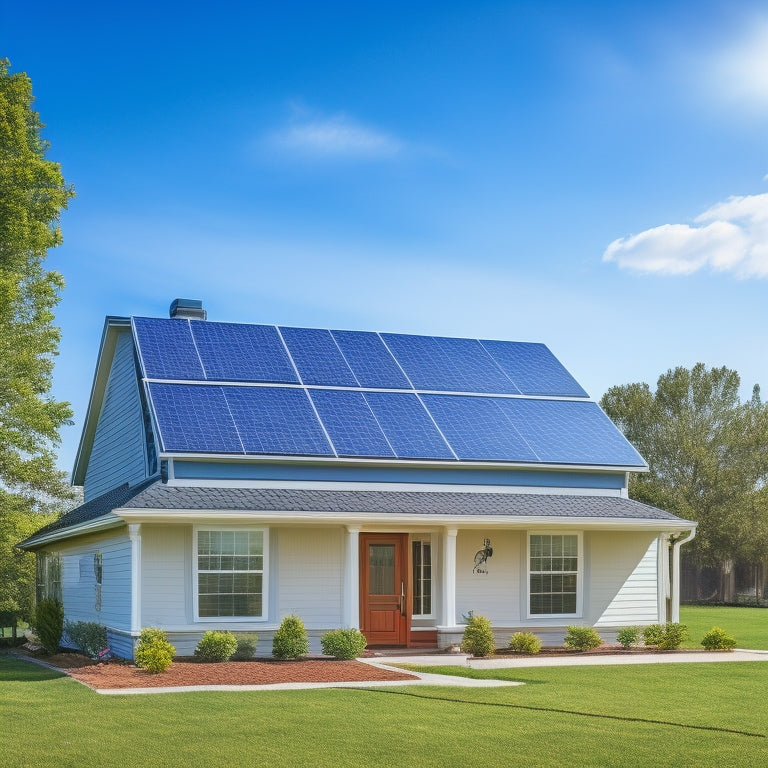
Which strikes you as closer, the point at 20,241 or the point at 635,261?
the point at 20,241

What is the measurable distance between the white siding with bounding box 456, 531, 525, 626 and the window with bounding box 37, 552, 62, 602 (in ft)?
34.3

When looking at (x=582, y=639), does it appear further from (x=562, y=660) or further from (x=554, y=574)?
(x=562, y=660)

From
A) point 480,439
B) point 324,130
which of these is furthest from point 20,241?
point 480,439

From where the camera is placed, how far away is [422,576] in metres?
20.5

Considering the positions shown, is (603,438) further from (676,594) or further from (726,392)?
(726,392)

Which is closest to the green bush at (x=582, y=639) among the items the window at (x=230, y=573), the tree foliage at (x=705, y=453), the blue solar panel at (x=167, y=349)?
the window at (x=230, y=573)

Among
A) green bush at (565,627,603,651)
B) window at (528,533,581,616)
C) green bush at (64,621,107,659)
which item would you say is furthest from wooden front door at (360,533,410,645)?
green bush at (64,621,107,659)

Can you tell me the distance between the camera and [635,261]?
40062 millimetres

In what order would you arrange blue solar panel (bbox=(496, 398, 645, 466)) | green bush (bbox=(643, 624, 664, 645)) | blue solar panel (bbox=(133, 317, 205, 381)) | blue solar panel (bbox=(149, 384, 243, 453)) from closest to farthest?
blue solar panel (bbox=(149, 384, 243, 453))
green bush (bbox=(643, 624, 664, 645))
blue solar panel (bbox=(133, 317, 205, 381))
blue solar panel (bbox=(496, 398, 645, 466))

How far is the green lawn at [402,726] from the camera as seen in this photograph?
9.66 meters

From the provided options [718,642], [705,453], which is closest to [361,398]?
[718,642]

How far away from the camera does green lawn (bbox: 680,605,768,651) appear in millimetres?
24781

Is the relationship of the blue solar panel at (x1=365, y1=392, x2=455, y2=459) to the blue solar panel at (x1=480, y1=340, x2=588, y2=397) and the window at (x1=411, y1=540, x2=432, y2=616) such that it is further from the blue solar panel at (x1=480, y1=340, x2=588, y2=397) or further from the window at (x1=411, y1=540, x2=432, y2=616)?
the blue solar panel at (x1=480, y1=340, x2=588, y2=397)

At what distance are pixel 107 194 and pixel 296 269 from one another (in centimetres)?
475
